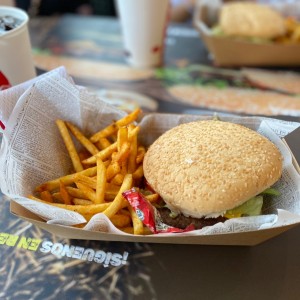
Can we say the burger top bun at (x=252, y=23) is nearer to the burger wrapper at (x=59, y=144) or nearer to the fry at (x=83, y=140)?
the burger wrapper at (x=59, y=144)

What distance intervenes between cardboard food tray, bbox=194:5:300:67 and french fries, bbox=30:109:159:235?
3.92 feet

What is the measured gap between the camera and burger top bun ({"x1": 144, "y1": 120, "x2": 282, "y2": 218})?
1.13 m

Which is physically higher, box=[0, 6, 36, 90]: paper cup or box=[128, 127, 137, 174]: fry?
box=[0, 6, 36, 90]: paper cup

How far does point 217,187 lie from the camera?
1.13 metres

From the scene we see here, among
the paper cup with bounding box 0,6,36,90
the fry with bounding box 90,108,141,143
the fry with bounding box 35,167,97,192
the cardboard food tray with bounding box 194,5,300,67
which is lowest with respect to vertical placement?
the cardboard food tray with bounding box 194,5,300,67

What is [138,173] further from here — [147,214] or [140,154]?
[147,214]

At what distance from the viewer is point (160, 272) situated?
1111mm

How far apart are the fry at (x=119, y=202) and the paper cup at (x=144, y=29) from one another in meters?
1.38

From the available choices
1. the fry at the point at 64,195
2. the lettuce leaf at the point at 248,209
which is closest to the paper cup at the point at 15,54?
the fry at the point at 64,195

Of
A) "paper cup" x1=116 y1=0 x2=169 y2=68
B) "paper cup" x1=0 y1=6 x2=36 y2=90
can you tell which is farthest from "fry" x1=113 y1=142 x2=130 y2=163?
"paper cup" x1=116 y1=0 x2=169 y2=68

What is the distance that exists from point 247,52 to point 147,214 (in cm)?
161

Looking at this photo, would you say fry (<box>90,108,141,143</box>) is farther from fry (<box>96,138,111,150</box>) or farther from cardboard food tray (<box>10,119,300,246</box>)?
cardboard food tray (<box>10,119,300,246</box>)

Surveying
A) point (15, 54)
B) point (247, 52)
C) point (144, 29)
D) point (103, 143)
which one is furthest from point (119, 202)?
point (247, 52)

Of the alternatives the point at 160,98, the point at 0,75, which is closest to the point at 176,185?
the point at 0,75
